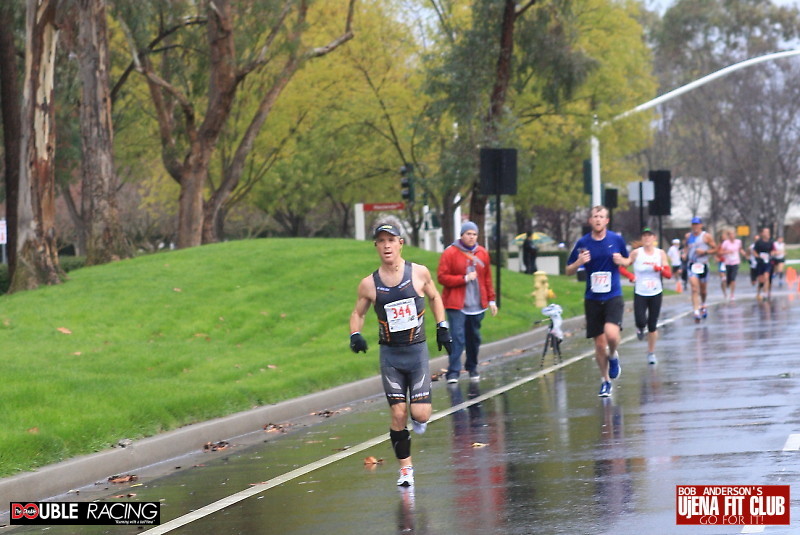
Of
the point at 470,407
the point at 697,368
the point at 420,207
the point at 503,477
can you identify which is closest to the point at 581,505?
the point at 503,477

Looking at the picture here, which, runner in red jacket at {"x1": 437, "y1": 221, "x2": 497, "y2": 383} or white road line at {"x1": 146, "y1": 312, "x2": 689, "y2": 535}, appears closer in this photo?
white road line at {"x1": 146, "y1": 312, "x2": 689, "y2": 535}

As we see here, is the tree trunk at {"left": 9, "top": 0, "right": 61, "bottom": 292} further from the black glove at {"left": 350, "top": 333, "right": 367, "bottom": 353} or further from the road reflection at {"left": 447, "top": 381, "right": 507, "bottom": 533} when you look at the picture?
the black glove at {"left": 350, "top": 333, "right": 367, "bottom": 353}

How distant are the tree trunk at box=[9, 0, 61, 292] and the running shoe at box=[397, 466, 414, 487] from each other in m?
17.4

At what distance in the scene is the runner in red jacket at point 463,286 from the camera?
56.3 feet

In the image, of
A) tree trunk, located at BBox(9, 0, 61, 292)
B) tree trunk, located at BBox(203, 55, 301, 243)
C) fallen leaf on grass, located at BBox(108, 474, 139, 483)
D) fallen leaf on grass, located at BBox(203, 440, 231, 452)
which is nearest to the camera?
fallen leaf on grass, located at BBox(108, 474, 139, 483)

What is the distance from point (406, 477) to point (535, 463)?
1.20 meters

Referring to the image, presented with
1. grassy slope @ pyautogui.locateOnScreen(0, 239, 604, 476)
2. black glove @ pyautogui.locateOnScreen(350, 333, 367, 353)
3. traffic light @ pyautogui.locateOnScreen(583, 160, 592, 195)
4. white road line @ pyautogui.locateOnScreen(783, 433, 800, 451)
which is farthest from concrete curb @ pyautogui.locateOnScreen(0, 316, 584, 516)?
traffic light @ pyautogui.locateOnScreen(583, 160, 592, 195)

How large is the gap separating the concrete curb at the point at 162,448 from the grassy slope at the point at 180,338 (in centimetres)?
23

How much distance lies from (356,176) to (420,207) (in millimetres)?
5064

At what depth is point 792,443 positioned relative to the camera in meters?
9.91

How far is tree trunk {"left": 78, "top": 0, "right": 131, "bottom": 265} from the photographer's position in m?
29.1

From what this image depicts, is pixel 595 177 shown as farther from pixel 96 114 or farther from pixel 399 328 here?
pixel 399 328

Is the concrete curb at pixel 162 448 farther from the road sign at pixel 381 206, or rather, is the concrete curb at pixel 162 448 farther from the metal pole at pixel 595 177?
the road sign at pixel 381 206

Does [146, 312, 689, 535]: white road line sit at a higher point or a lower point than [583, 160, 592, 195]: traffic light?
lower
